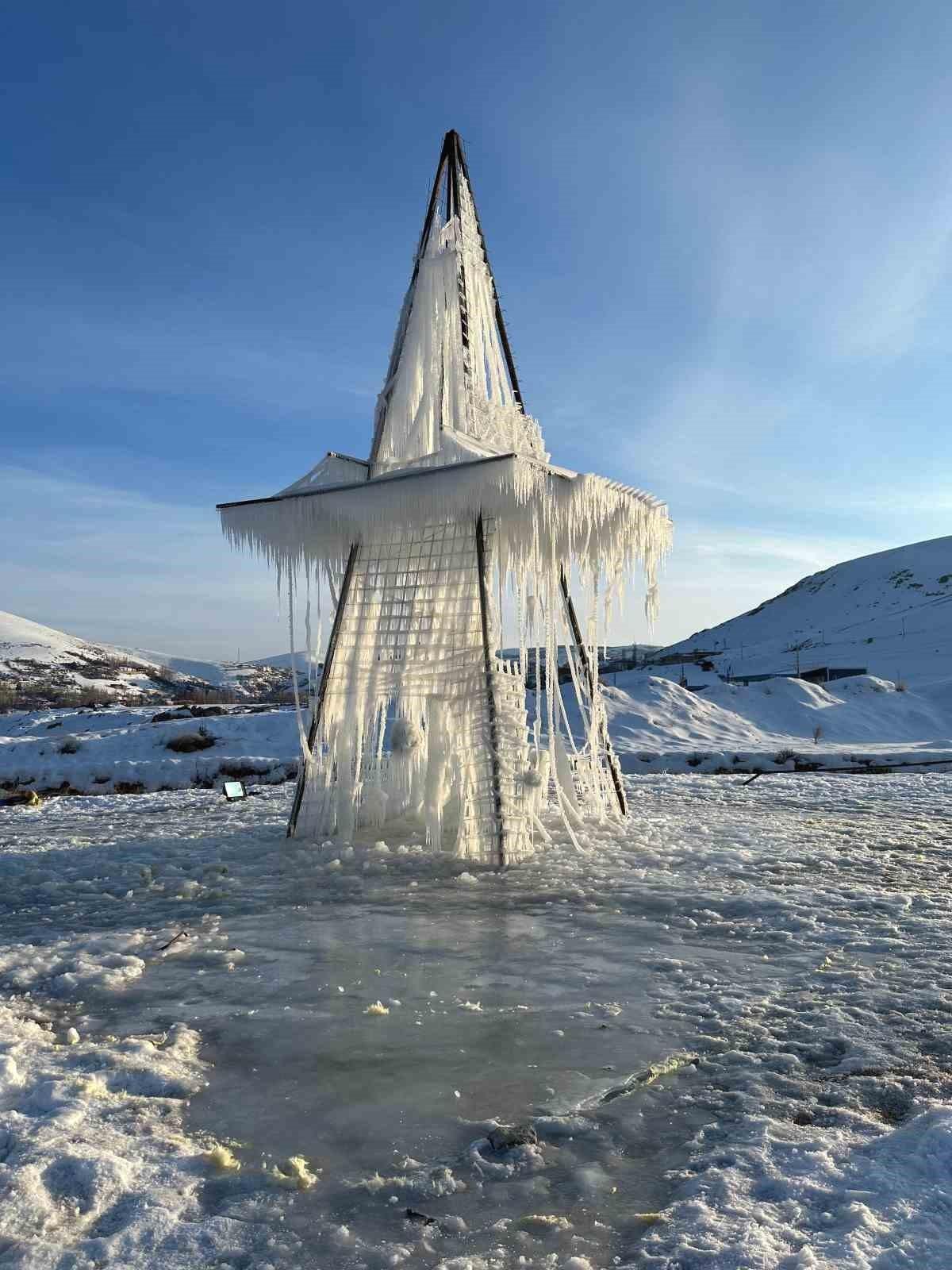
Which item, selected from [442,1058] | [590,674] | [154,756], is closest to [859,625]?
[154,756]

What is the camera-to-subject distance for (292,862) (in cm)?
664

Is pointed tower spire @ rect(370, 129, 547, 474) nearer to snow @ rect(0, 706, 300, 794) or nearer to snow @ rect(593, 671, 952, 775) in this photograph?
snow @ rect(0, 706, 300, 794)

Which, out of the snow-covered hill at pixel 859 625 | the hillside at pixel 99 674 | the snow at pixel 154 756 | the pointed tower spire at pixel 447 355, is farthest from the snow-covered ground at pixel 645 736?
the hillside at pixel 99 674

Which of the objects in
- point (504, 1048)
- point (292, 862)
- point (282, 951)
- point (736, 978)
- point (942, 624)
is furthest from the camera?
point (942, 624)

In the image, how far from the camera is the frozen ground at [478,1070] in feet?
6.89

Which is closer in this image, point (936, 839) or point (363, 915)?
point (363, 915)

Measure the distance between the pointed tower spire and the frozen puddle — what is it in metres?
4.67

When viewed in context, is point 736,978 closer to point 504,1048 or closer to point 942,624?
point 504,1048

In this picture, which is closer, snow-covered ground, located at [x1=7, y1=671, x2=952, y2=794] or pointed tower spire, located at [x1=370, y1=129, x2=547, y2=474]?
pointed tower spire, located at [x1=370, y1=129, x2=547, y2=474]

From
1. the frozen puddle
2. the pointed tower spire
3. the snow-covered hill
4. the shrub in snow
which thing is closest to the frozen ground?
the frozen puddle

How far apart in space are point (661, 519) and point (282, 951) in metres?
4.96

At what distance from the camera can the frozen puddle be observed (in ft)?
7.32

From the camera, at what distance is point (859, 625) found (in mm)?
44125

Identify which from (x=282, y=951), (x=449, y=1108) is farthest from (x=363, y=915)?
(x=449, y=1108)
